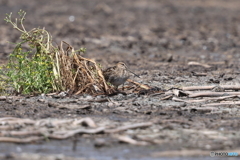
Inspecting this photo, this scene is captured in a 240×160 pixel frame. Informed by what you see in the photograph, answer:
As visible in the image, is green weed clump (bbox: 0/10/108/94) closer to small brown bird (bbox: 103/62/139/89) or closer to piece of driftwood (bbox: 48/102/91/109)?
small brown bird (bbox: 103/62/139/89)

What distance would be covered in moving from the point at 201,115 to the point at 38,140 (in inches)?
98.1

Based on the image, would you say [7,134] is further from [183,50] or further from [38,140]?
[183,50]

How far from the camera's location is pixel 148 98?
8.50 meters

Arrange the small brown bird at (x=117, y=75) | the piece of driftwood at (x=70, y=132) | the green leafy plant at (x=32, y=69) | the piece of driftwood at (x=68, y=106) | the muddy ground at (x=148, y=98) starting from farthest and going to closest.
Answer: the small brown bird at (x=117, y=75), the green leafy plant at (x=32, y=69), the piece of driftwood at (x=68, y=106), the piece of driftwood at (x=70, y=132), the muddy ground at (x=148, y=98)

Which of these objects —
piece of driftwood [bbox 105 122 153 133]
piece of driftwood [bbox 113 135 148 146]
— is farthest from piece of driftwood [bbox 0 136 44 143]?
piece of driftwood [bbox 113 135 148 146]

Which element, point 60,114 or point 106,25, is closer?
point 60,114

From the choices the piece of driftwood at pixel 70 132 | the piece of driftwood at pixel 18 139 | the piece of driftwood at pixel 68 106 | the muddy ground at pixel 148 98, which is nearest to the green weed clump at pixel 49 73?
the muddy ground at pixel 148 98

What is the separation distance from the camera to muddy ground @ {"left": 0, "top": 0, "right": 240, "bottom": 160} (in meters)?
5.98

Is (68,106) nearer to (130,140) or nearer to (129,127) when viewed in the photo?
(129,127)

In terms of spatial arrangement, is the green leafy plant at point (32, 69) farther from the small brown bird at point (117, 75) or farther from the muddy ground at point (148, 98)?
the small brown bird at point (117, 75)

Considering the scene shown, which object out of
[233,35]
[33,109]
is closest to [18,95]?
[33,109]

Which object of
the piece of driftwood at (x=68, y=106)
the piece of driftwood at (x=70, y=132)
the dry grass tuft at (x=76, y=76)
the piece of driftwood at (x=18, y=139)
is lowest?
the piece of driftwood at (x=18, y=139)

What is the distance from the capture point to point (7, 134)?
21.1 feet

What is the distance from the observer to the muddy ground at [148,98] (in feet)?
19.6
